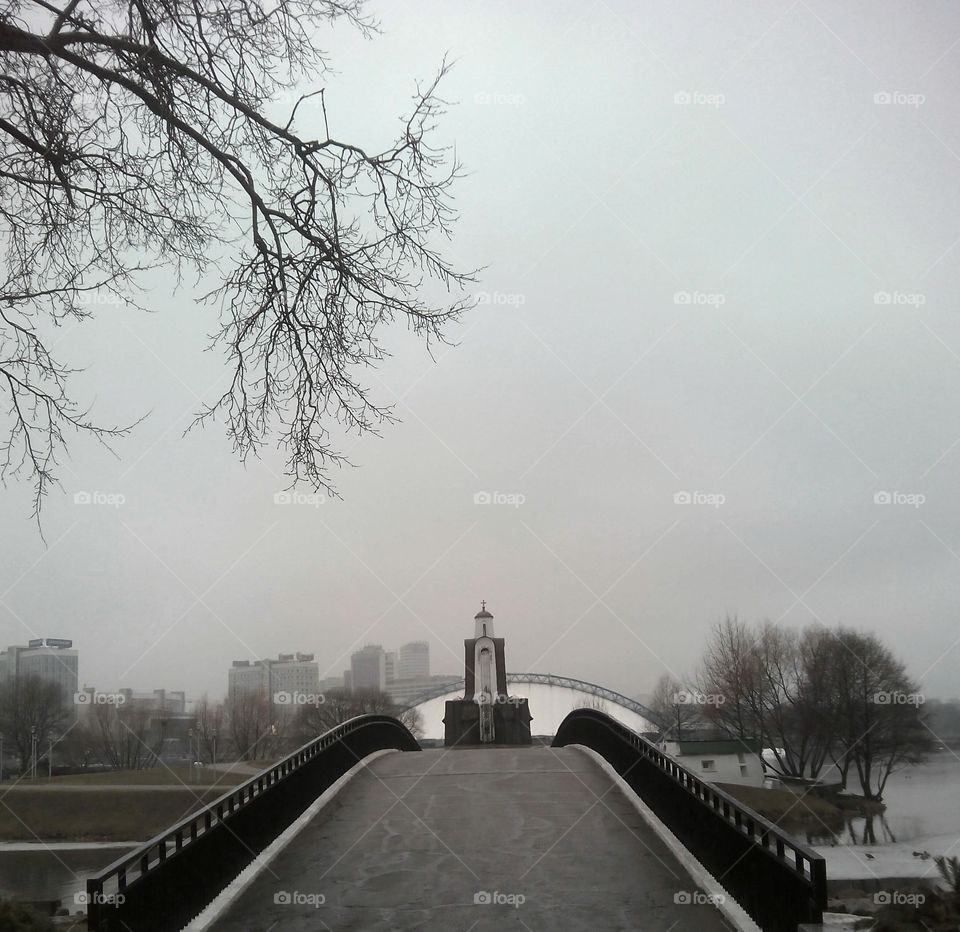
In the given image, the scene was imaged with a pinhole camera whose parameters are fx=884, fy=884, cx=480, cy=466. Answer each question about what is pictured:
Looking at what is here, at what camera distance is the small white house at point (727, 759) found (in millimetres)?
43125

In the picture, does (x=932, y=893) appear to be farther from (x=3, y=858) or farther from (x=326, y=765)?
(x=3, y=858)

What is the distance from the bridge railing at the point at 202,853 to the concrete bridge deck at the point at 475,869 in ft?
1.01

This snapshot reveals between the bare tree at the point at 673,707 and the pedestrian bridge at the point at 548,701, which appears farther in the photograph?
the pedestrian bridge at the point at 548,701

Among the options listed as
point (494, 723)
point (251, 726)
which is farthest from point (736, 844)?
point (251, 726)

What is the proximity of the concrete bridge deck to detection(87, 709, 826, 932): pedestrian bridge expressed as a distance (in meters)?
0.03

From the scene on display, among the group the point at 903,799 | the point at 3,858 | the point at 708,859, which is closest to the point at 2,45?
the point at 708,859

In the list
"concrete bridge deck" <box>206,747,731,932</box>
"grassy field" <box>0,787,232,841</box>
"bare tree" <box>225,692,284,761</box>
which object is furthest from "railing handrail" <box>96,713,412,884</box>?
"bare tree" <box>225,692,284,761</box>

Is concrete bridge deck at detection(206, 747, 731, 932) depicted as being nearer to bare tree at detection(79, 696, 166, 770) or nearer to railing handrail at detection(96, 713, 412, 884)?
railing handrail at detection(96, 713, 412, 884)

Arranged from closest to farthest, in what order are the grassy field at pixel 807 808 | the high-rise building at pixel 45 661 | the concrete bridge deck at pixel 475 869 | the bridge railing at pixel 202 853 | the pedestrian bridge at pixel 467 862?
the bridge railing at pixel 202 853 → the pedestrian bridge at pixel 467 862 → the concrete bridge deck at pixel 475 869 → the high-rise building at pixel 45 661 → the grassy field at pixel 807 808

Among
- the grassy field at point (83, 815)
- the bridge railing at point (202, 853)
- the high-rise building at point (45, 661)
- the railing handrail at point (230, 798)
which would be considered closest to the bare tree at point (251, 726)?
the grassy field at point (83, 815)

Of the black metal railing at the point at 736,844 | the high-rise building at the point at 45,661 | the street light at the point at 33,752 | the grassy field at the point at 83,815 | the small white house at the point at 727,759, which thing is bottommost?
the grassy field at the point at 83,815

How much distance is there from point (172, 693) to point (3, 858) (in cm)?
1500

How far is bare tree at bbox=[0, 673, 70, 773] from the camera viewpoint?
33750 millimetres

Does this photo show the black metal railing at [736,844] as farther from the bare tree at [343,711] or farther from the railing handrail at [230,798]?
the bare tree at [343,711]
